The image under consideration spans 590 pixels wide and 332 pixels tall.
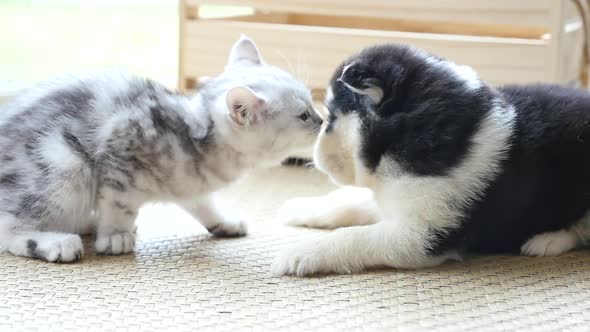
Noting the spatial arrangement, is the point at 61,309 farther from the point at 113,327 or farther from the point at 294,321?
the point at 294,321

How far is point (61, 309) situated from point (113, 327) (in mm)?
142

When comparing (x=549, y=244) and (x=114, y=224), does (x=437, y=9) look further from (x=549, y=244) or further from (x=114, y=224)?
(x=114, y=224)

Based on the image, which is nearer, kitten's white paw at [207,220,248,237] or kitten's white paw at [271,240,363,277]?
kitten's white paw at [271,240,363,277]

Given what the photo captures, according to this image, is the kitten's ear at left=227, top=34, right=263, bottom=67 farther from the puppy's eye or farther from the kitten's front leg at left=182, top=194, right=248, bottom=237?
the kitten's front leg at left=182, top=194, right=248, bottom=237

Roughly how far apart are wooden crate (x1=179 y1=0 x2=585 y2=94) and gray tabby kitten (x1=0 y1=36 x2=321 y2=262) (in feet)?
2.36

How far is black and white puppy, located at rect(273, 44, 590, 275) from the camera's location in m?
1.63

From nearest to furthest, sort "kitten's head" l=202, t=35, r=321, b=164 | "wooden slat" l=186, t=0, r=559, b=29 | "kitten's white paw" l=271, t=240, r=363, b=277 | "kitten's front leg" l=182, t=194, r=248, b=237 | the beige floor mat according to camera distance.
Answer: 1. the beige floor mat
2. "kitten's white paw" l=271, t=240, r=363, b=277
3. "kitten's head" l=202, t=35, r=321, b=164
4. "kitten's front leg" l=182, t=194, r=248, b=237
5. "wooden slat" l=186, t=0, r=559, b=29

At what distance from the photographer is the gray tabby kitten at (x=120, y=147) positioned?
5.57 ft

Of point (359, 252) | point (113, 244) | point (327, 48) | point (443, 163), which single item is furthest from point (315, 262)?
point (327, 48)

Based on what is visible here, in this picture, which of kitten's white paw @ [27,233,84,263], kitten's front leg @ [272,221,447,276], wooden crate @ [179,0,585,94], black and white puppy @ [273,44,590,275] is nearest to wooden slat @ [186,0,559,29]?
wooden crate @ [179,0,585,94]

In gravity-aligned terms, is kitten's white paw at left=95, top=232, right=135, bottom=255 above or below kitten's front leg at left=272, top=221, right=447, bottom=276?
below

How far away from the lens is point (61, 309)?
1424 millimetres

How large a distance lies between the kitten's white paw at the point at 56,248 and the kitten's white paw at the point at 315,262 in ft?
1.44

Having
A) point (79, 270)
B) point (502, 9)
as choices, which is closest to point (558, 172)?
point (502, 9)
